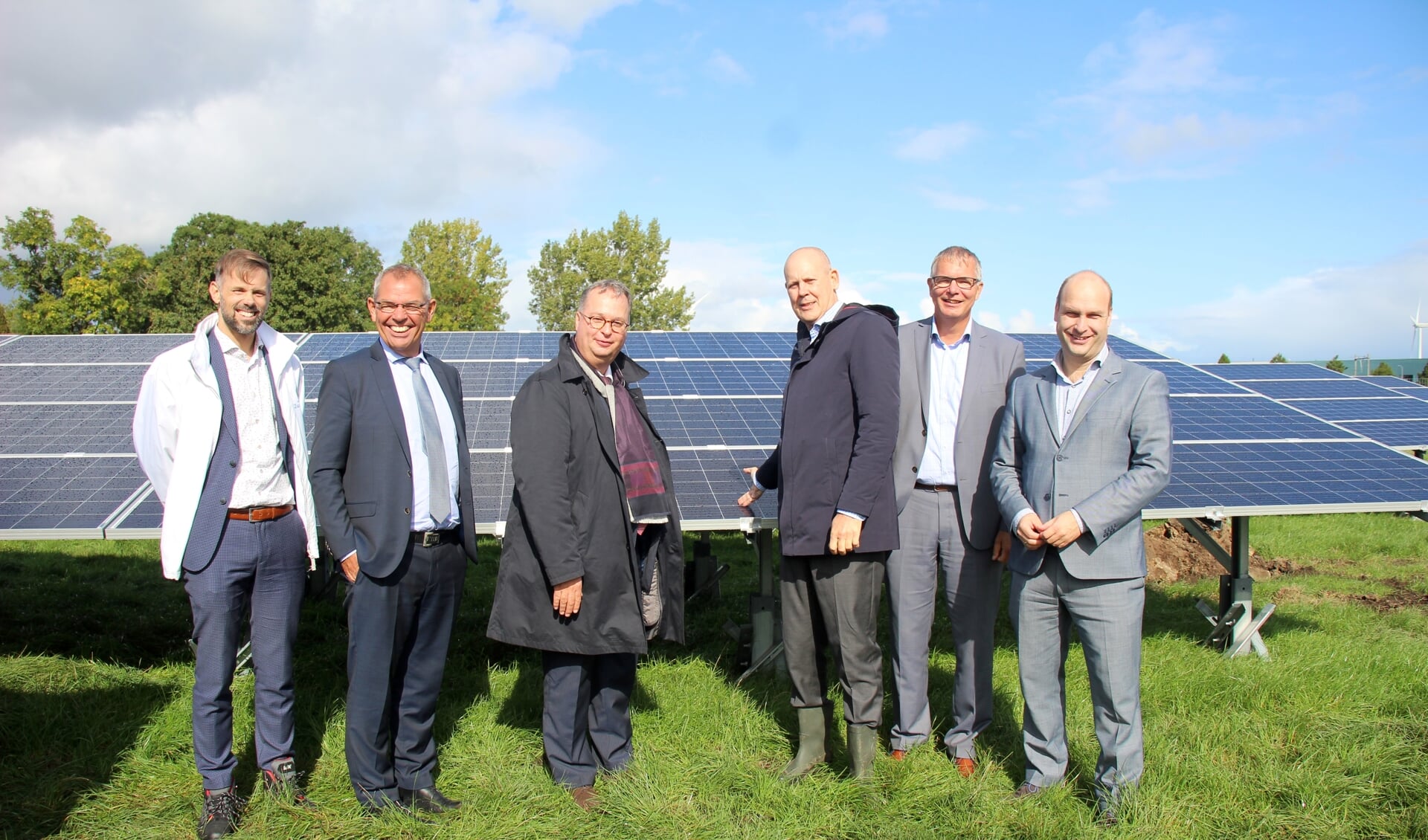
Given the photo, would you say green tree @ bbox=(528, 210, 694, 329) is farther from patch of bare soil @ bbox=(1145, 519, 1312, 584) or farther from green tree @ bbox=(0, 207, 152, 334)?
patch of bare soil @ bbox=(1145, 519, 1312, 584)

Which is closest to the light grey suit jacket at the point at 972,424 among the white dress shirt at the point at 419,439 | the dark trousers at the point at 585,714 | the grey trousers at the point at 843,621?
the grey trousers at the point at 843,621

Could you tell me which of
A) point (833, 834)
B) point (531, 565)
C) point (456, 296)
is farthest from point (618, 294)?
point (456, 296)

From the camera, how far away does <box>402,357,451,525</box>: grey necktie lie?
3863 millimetres

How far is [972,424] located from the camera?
14.0ft

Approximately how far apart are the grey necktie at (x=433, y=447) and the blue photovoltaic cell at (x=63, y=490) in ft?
8.17

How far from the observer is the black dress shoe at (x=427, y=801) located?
3.98m

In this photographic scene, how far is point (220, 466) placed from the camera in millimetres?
3680

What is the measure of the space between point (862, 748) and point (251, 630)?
2.82 m

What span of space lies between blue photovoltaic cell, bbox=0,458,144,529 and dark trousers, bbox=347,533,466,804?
2348 millimetres

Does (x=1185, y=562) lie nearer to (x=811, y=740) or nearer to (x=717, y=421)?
(x=717, y=421)

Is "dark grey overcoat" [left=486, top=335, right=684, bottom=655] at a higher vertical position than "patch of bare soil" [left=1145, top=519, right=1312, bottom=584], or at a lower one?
higher

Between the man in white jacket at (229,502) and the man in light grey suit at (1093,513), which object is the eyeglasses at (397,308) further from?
the man in light grey suit at (1093,513)

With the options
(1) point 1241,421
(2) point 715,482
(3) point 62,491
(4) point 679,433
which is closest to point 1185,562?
(1) point 1241,421

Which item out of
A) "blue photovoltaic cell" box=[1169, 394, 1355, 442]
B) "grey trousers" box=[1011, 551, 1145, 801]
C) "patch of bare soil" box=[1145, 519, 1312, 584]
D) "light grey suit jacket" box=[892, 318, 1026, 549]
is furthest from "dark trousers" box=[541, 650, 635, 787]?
"patch of bare soil" box=[1145, 519, 1312, 584]
